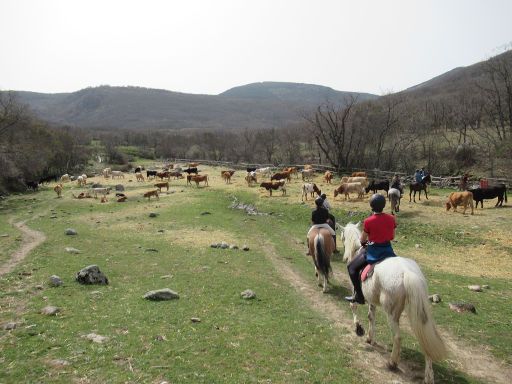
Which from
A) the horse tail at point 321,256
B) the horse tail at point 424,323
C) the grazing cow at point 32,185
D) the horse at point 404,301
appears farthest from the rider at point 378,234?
the grazing cow at point 32,185

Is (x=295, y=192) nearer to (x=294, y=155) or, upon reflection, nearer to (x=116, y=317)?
(x=116, y=317)

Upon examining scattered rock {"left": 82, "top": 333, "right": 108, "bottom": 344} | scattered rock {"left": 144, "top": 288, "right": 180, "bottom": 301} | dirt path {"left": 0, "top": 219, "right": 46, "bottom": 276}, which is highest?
scattered rock {"left": 82, "top": 333, "right": 108, "bottom": 344}

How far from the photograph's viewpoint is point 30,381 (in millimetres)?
6812

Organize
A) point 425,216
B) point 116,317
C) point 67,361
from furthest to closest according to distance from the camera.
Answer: point 425,216 < point 116,317 < point 67,361

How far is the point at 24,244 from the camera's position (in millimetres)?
19703

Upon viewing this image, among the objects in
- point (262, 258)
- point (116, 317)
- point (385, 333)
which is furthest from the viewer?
point (262, 258)

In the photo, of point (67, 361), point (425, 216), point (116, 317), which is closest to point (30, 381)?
point (67, 361)

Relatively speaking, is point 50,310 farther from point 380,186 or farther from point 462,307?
point 380,186

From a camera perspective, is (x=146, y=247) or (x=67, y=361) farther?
(x=146, y=247)

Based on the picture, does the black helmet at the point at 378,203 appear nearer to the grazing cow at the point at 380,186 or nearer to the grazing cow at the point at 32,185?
the grazing cow at the point at 380,186

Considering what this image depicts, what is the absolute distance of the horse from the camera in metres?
6.91

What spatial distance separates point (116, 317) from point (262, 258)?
8538 millimetres

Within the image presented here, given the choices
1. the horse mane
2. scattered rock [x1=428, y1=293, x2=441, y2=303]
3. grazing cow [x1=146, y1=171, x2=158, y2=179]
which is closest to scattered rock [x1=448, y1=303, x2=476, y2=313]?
scattered rock [x1=428, y1=293, x2=441, y2=303]

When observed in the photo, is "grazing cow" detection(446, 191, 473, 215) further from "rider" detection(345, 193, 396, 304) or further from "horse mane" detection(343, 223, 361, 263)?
"rider" detection(345, 193, 396, 304)
